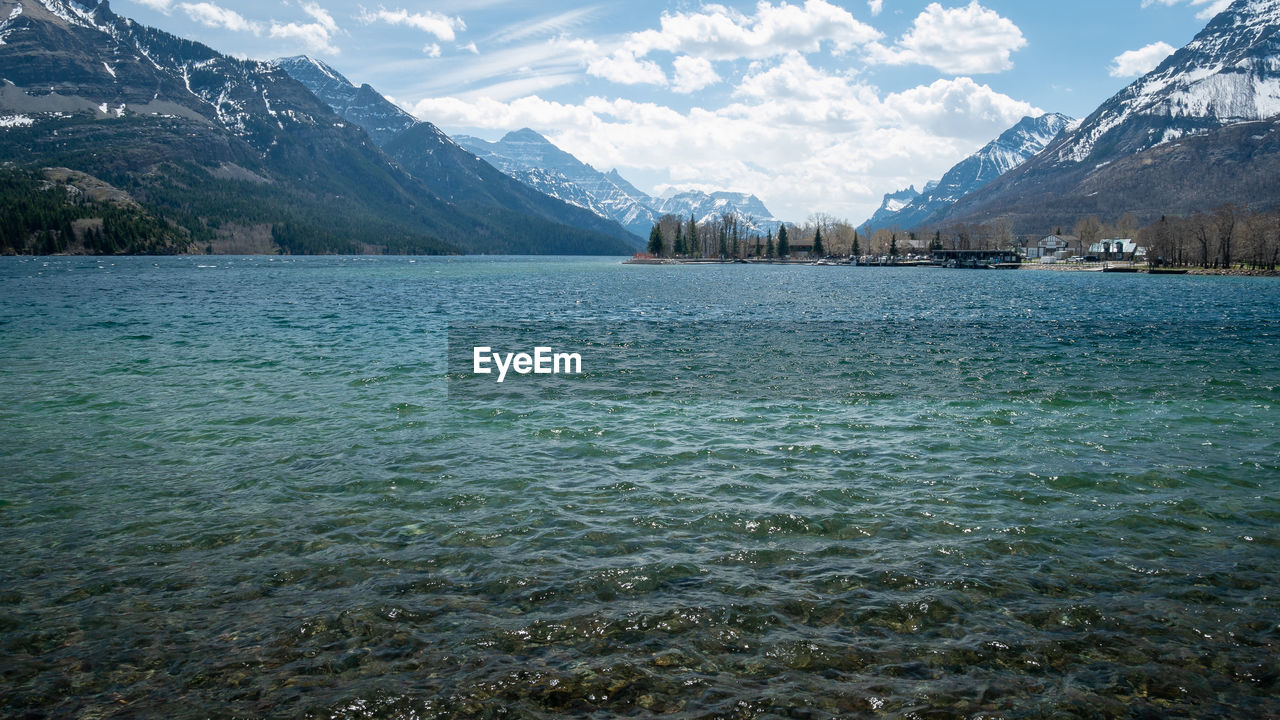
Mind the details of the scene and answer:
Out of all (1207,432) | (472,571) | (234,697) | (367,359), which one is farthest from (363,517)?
(1207,432)

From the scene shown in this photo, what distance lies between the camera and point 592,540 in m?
14.7

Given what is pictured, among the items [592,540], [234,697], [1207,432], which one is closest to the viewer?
[234,697]

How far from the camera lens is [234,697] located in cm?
934

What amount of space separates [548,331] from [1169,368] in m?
45.2

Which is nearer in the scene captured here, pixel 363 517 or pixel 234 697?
pixel 234 697

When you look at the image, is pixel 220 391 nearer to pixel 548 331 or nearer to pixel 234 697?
pixel 234 697

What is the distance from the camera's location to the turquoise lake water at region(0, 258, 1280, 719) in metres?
9.74

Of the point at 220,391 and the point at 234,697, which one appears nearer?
the point at 234,697

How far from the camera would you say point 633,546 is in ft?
47.3

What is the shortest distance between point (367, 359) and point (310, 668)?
33.5 meters

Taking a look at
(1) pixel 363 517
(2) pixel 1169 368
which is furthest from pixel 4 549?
(2) pixel 1169 368

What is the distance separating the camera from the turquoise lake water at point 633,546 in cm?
974

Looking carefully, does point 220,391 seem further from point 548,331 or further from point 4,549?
point 548,331

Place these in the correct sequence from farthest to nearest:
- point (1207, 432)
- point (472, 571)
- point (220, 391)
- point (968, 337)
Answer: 1. point (968, 337)
2. point (220, 391)
3. point (1207, 432)
4. point (472, 571)
